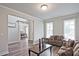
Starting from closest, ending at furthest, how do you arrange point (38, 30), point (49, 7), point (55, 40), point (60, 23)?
point (49, 7), point (55, 40), point (60, 23), point (38, 30)

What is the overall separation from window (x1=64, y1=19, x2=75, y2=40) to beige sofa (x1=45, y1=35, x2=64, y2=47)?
1.49 feet

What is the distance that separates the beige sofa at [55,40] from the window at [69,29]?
46 cm

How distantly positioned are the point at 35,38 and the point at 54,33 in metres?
1.45

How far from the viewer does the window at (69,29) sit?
5.38 m

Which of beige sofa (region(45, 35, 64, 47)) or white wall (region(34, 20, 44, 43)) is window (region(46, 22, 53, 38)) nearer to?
beige sofa (region(45, 35, 64, 47))

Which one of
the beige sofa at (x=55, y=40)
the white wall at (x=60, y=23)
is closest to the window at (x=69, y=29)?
the white wall at (x=60, y=23)

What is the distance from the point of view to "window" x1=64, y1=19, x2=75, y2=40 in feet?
17.6

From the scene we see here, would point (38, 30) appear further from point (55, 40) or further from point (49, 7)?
point (49, 7)

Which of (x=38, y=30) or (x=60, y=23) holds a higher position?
(x=60, y=23)

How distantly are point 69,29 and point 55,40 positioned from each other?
1114 mm

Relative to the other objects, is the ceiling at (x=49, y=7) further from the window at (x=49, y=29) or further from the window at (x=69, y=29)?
the window at (x=69, y=29)

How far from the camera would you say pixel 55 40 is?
531 centimetres

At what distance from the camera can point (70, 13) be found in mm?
5055

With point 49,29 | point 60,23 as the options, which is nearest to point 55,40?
point 49,29
